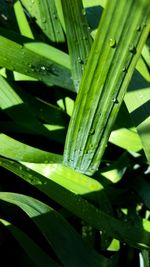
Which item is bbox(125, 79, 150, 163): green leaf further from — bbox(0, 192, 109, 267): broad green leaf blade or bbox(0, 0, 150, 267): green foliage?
bbox(0, 192, 109, 267): broad green leaf blade

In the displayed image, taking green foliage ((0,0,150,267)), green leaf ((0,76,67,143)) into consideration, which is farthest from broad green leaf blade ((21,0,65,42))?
green leaf ((0,76,67,143))

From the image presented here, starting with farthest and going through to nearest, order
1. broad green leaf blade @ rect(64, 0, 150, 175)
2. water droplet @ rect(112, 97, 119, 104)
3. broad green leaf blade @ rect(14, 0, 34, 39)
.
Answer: broad green leaf blade @ rect(14, 0, 34, 39)
water droplet @ rect(112, 97, 119, 104)
broad green leaf blade @ rect(64, 0, 150, 175)

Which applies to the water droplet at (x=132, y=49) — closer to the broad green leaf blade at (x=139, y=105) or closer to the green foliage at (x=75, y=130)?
the green foliage at (x=75, y=130)

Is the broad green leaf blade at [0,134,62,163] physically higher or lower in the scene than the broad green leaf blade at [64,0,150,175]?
lower

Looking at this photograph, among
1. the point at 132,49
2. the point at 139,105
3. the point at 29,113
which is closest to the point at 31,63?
the point at 29,113

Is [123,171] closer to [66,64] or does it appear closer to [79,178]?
[79,178]
